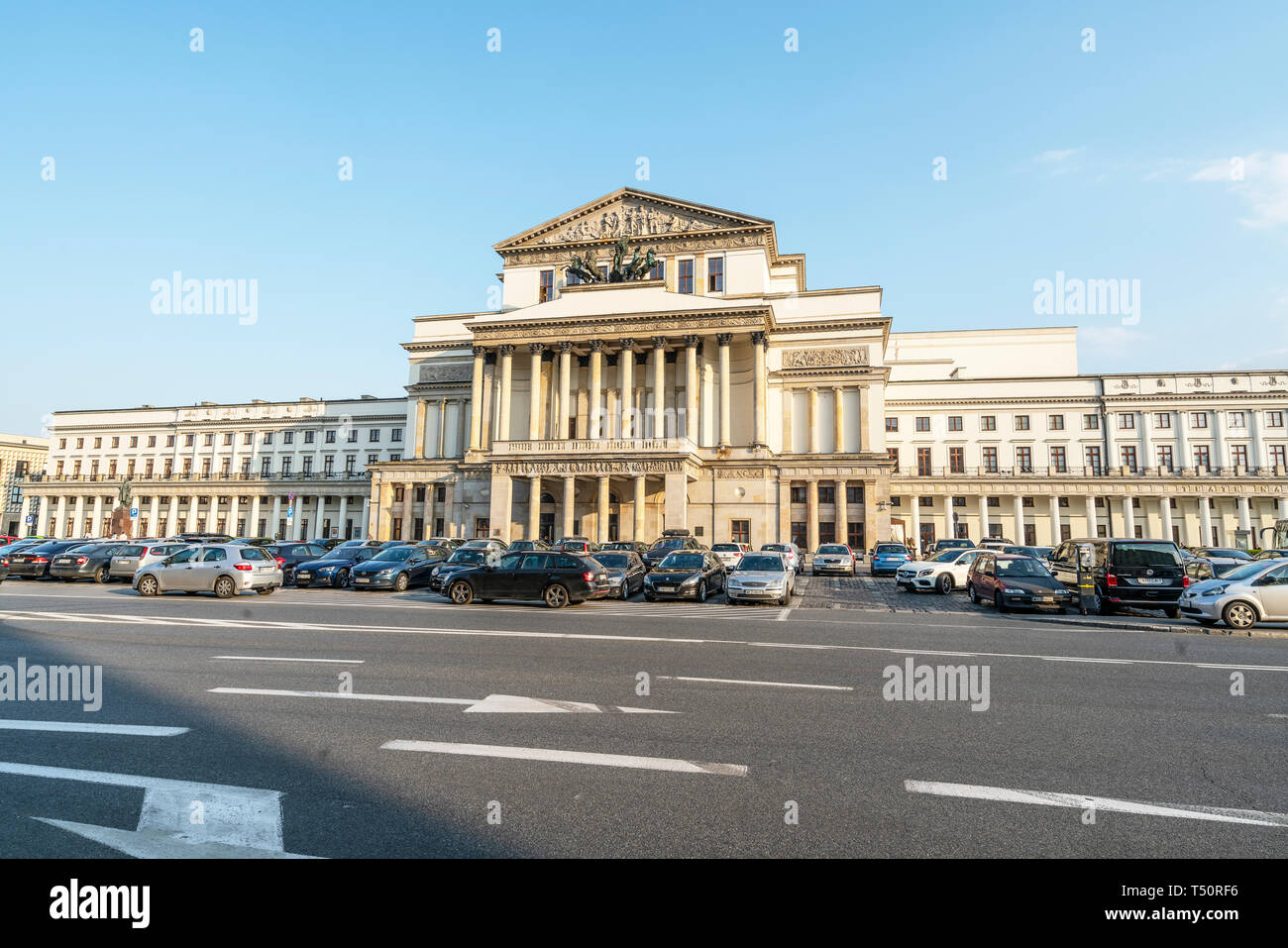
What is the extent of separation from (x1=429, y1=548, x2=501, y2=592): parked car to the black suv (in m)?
17.1

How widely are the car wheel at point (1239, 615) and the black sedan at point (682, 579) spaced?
12.1m

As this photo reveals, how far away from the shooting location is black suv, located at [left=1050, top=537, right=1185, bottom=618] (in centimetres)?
1729

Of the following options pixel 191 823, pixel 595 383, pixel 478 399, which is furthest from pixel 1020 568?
pixel 478 399

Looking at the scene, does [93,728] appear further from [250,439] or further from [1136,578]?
[250,439]

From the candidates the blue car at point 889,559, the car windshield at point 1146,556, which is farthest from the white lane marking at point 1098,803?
the blue car at point 889,559

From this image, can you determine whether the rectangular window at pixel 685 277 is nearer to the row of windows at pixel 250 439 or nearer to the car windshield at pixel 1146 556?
the row of windows at pixel 250 439

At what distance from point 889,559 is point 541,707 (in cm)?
2823

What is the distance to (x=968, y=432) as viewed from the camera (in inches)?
Result: 2382

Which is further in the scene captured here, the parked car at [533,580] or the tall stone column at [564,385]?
the tall stone column at [564,385]

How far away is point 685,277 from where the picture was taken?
55375mm

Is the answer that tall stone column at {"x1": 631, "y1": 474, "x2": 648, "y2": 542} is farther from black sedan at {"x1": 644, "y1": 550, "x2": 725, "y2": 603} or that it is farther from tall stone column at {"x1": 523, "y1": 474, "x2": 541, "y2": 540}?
black sedan at {"x1": 644, "y1": 550, "x2": 725, "y2": 603}

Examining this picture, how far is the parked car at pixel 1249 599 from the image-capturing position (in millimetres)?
14461
